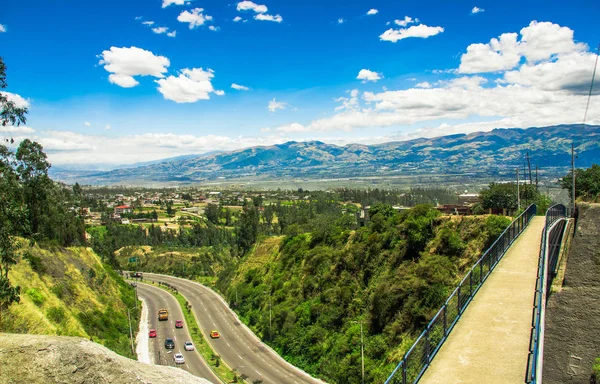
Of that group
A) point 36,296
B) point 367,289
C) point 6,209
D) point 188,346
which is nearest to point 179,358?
point 188,346

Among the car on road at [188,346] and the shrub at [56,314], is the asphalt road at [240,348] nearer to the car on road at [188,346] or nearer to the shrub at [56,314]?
the car on road at [188,346]

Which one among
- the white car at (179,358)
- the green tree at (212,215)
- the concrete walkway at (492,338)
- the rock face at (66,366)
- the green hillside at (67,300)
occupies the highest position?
the rock face at (66,366)

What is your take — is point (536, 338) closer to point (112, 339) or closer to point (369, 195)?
point (112, 339)

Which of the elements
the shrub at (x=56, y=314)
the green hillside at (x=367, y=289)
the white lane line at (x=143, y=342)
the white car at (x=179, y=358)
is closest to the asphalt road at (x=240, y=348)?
the green hillside at (x=367, y=289)

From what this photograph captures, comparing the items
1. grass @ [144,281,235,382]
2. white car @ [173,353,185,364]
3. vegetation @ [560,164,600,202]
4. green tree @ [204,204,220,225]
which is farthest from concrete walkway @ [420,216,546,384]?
green tree @ [204,204,220,225]

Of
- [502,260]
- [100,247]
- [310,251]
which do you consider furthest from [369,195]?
[502,260]
